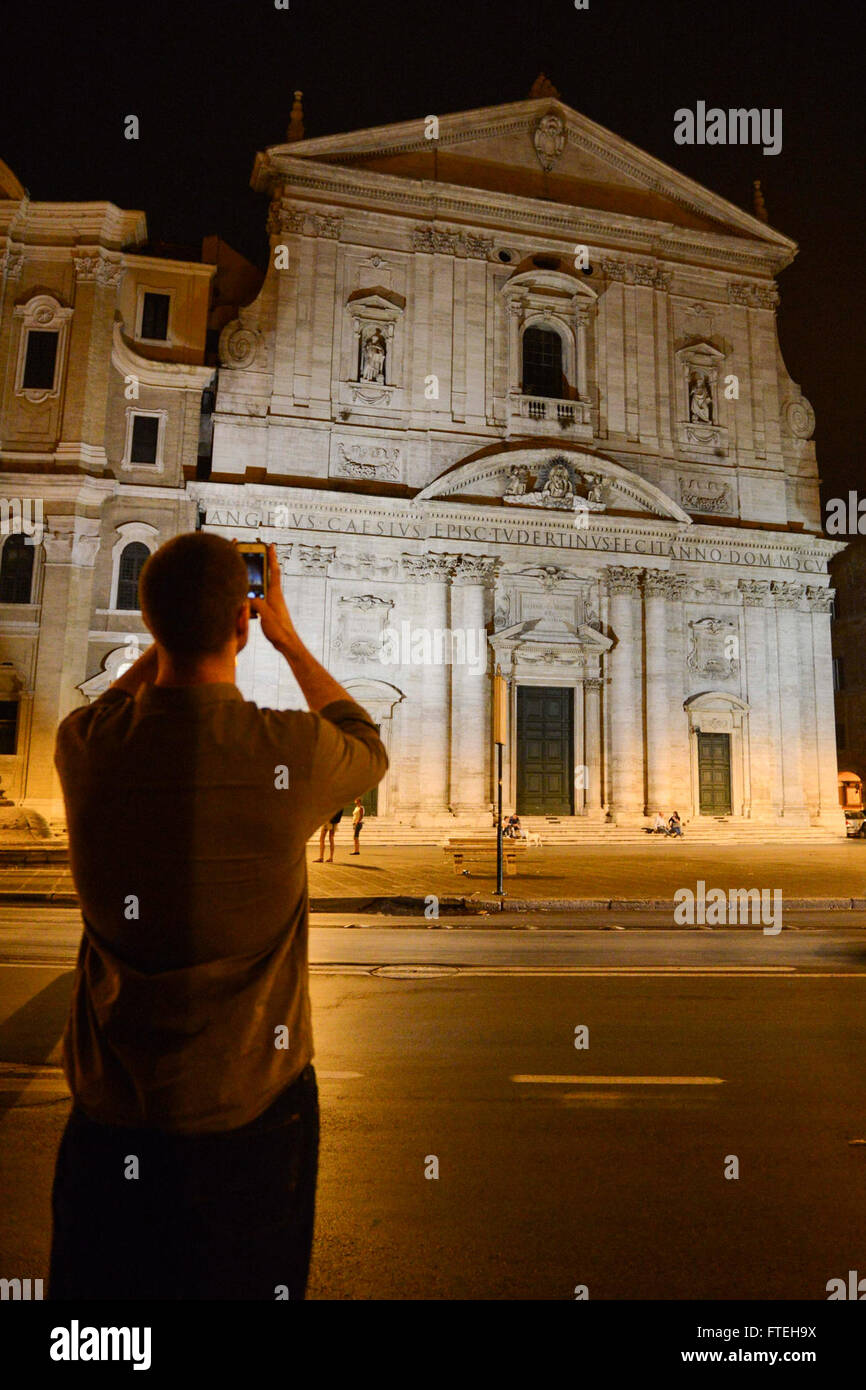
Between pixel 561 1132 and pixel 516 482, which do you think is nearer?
pixel 561 1132

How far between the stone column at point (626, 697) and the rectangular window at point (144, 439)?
14857mm

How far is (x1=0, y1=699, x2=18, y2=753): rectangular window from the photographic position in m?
25.5

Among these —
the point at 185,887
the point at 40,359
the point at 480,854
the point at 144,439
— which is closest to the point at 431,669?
the point at 480,854

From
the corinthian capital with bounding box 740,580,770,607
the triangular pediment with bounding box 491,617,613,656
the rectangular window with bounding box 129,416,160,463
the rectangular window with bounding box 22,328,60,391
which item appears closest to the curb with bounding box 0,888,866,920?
the triangular pediment with bounding box 491,617,613,656

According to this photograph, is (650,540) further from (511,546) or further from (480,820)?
(480,820)

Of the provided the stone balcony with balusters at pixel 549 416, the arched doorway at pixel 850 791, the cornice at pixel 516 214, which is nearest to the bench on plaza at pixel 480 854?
the stone balcony with balusters at pixel 549 416

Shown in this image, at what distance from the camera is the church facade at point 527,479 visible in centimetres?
2817

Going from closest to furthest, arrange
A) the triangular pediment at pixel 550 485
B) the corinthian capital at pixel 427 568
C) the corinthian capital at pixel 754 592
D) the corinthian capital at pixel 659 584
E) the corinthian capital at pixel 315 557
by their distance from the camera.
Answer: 1. the corinthian capital at pixel 315 557
2. the corinthian capital at pixel 427 568
3. the triangular pediment at pixel 550 485
4. the corinthian capital at pixel 659 584
5. the corinthian capital at pixel 754 592

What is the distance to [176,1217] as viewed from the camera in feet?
5.55

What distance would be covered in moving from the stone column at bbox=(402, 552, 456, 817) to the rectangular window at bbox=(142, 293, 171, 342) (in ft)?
35.1

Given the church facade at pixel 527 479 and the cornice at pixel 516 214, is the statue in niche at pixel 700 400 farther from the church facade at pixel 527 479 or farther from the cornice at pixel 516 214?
the cornice at pixel 516 214

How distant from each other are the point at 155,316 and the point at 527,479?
13.0m

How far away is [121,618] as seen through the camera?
87.8 feet

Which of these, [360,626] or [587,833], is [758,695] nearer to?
[587,833]
